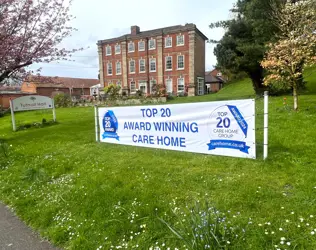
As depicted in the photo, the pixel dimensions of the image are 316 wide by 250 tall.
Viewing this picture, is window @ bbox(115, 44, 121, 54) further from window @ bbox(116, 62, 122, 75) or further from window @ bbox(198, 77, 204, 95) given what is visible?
window @ bbox(198, 77, 204, 95)

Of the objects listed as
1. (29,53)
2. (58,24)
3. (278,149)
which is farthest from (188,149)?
(58,24)

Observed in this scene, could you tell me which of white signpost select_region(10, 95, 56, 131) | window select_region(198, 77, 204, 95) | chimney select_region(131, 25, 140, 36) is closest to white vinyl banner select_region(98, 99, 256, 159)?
white signpost select_region(10, 95, 56, 131)

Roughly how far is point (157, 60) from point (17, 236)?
108 ft

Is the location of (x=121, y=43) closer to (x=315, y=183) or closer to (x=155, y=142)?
(x=155, y=142)

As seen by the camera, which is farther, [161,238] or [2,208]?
[2,208]

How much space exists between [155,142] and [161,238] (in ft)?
9.69

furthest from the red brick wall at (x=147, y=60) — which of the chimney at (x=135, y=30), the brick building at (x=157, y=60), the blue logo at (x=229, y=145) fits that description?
the blue logo at (x=229, y=145)

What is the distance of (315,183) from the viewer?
10.5 feet

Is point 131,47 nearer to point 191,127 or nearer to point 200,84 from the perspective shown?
point 200,84

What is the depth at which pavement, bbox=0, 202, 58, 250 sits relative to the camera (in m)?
2.77

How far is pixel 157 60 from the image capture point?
33.8m

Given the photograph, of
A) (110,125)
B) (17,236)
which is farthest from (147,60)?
(17,236)

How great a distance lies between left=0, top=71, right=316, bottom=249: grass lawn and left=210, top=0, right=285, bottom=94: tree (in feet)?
35.9

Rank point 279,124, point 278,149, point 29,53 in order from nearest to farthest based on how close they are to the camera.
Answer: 1. point 278,149
2. point 279,124
3. point 29,53
